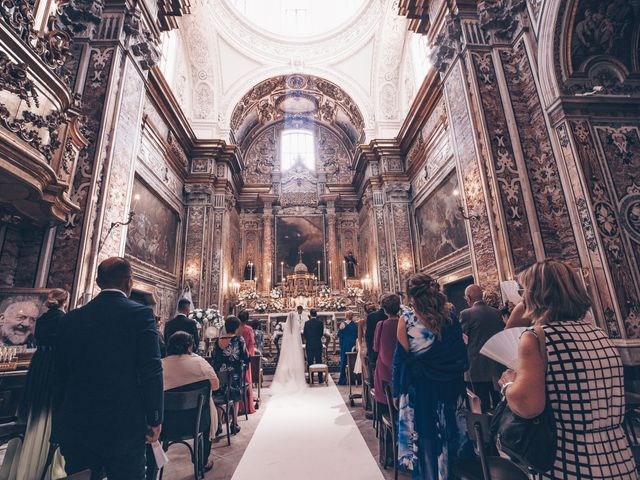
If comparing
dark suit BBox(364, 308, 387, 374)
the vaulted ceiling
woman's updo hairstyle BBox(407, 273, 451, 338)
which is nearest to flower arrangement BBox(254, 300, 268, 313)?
the vaulted ceiling

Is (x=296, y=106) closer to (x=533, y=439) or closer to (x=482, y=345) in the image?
(x=482, y=345)

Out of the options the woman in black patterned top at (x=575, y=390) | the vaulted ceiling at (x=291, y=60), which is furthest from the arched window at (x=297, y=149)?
the woman in black patterned top at (x=575, y=390)

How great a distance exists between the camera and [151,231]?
32.9 feet

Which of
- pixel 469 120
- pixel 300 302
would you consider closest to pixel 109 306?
pixel 469 120

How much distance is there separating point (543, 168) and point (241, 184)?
14.0 metres

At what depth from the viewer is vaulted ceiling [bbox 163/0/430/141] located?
44.7 feet

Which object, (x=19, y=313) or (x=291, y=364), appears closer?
(x=19, y=313)

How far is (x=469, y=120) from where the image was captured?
646cm

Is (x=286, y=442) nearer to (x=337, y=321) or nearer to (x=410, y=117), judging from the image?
(x=337, y=321)

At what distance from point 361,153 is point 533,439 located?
14333mm

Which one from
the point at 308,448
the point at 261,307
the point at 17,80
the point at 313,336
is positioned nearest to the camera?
the point at 17,80

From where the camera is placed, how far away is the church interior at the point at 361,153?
4.27m

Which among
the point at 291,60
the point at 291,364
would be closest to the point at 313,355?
the point at 291,364

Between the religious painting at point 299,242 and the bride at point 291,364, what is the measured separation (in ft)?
25.3
